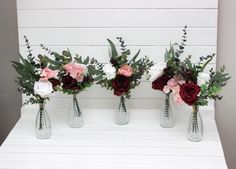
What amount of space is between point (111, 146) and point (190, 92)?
425 millimetres

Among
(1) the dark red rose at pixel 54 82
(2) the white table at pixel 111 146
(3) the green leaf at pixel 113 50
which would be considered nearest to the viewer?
(2) the white table at pixel 111 146

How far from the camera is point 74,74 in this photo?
176 centimetres

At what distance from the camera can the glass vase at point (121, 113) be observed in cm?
193

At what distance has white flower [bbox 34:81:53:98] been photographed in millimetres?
1715

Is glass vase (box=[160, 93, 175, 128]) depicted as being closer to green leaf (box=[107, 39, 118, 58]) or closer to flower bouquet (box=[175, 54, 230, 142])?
flower bouquet (box=[175, 54, 230, 142])

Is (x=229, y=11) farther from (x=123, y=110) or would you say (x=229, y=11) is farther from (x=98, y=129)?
(x=98, y=129)

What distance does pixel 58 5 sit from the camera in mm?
1948

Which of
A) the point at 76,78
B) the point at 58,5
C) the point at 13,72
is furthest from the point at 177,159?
the point at 13,72

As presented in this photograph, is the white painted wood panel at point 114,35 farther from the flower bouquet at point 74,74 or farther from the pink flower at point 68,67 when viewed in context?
the pink flower at point 68,67

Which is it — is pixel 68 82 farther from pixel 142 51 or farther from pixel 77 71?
pixel 142 51

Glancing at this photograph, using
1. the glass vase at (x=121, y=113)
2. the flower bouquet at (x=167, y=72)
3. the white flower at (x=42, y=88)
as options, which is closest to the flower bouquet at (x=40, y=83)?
the white flower at (x=42, y=88)

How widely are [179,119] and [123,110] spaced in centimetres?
30

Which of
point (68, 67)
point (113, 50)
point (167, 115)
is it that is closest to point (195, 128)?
point (167, 115)

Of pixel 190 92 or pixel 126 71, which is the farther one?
pixel 126 71
